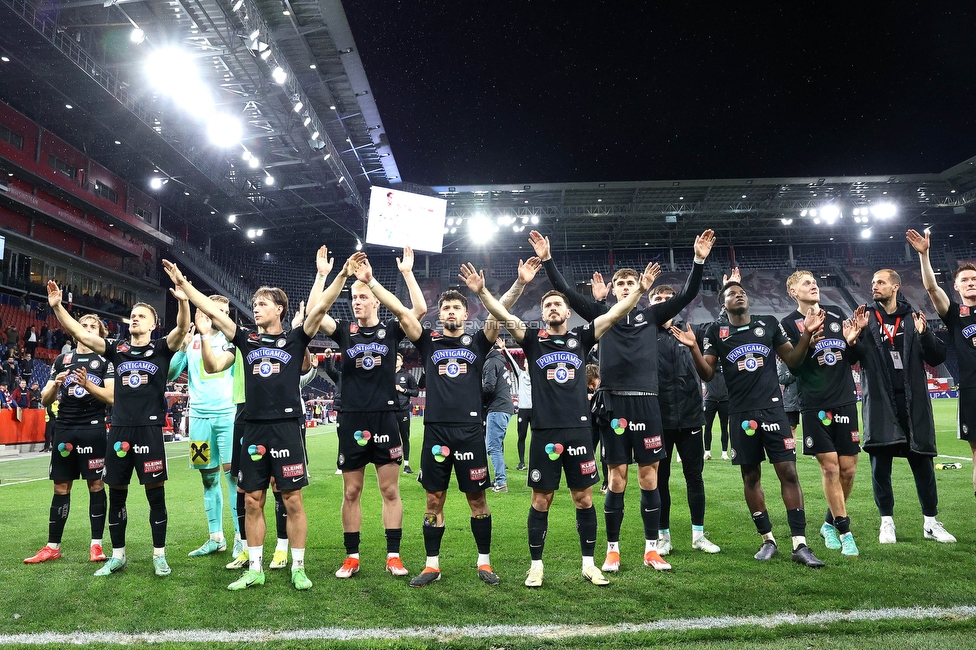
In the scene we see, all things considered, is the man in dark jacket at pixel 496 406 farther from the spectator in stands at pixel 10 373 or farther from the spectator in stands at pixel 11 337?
the spectator in stands at pixel 11 337

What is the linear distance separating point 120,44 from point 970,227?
5498cm

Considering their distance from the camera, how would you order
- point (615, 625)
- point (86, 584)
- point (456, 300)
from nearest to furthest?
point (615, 625)
point (86, 584)
point (456, 300)

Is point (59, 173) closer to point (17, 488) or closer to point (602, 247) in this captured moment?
point (17, 488)

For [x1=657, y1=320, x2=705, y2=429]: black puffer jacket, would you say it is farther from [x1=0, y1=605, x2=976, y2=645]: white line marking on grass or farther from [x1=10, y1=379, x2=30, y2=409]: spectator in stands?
[x1=10, y1=379, x2=30, y2=409]: spectator in stands

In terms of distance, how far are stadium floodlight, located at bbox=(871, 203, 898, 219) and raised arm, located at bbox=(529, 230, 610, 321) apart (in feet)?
141

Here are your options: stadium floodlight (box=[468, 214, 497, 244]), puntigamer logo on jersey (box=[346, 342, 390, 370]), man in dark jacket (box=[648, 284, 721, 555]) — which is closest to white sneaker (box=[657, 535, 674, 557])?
man in dark jacket (box=[648, 284, 721, 555])

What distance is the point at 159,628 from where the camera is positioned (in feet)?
13.2

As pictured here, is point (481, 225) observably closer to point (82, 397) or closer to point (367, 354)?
point (82, 397)

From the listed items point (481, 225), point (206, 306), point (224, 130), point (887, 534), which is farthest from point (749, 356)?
point (481, 225)

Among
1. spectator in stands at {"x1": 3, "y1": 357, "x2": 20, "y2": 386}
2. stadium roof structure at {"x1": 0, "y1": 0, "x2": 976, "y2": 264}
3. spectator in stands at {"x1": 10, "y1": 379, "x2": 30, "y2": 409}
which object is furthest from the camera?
stadium roof structure at {"x1": 0, "y1": 0, "x2": 976, "y2": 264}

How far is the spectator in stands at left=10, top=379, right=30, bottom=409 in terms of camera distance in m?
18.6

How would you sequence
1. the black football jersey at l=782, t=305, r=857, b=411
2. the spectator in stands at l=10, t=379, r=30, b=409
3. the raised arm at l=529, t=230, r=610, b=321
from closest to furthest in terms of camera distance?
1. the raised arm at l=529, t=230, r=610, b=321
2. the black football jersey at l=782, t=305, r=857, b=411
3. the spectator in stands at l=10, t=379, r=30, b=409

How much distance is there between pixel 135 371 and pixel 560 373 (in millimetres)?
3883

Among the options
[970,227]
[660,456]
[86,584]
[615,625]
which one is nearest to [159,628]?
[86,584]
